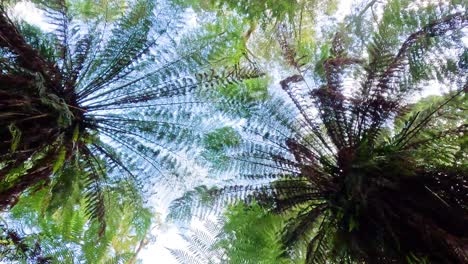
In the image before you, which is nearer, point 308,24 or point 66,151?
point 66,151

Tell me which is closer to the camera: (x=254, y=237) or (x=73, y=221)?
(x=254, y=237)

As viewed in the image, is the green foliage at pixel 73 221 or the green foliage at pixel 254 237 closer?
the green foliage at pixel 254 237

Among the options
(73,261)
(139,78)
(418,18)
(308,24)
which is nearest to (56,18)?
(139,78)

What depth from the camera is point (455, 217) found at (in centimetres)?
179

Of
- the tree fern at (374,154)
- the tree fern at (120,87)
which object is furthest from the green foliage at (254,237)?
the tree fern at (120,87)

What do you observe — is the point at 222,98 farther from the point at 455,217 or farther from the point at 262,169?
the point at 455,217

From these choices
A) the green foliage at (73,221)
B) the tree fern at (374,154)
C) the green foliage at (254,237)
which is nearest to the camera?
the tree fern at (374,154)

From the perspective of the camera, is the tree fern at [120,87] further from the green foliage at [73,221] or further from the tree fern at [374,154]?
the tree fern at [374,154]

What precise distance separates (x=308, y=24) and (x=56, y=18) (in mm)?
3709

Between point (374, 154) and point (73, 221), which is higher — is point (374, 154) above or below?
above

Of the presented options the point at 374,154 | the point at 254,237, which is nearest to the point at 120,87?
the point at 254,237

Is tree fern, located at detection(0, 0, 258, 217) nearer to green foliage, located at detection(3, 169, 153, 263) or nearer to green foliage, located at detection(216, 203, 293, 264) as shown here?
green foliage, located at detection(3, 169, 153, 263)

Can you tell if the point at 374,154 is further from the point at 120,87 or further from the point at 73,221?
the point at 73,221

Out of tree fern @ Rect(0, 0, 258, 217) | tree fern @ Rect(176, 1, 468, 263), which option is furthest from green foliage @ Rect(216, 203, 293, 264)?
tree fern @ Rect(0, 0, 258, 217)
